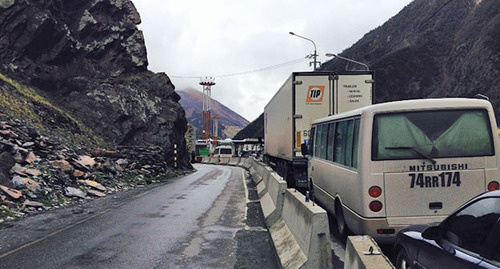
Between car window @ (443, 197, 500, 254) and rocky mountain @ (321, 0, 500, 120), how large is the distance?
4499cm

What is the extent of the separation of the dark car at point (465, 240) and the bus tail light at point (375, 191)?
1.97 meters

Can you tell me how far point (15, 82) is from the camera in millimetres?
29812

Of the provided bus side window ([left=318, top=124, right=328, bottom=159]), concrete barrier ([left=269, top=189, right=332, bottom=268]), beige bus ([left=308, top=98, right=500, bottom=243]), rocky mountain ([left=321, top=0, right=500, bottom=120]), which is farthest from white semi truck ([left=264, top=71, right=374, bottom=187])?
rocky mountain ([left=321, top=0, right=500, bottom=120])

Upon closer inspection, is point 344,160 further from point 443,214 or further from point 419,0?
point 419,0

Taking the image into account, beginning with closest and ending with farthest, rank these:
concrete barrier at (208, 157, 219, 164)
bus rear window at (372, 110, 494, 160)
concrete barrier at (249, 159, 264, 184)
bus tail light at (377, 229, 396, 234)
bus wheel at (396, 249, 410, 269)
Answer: bus wheel at (396, 249, 410, 269), bus tail light at (377, 229, 396, 234), bus rear window at (372, 110, 494, 160), concrete barrier at (249, 159, 264, 184), concrete barrier at (208, 157, 219, 164)

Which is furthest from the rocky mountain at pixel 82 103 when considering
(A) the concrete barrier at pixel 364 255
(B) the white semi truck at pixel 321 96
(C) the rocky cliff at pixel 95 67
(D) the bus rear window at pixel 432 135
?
(A) the concrete barrier at pixel 364 255

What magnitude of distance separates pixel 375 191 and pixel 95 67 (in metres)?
34.0

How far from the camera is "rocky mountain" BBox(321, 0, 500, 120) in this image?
52.2 meters

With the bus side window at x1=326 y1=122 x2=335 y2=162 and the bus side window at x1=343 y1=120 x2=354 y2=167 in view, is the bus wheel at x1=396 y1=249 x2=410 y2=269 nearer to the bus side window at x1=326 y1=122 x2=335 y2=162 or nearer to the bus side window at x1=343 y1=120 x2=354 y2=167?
the bus side window at x1=343 y1=120 x2=354 y2=167

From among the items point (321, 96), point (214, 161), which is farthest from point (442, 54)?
point (321, 96)

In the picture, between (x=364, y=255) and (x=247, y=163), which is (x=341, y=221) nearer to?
(x=364, y=255)

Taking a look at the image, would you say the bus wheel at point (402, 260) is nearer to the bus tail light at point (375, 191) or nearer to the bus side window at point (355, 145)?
the bus tail light at point (375, 191)

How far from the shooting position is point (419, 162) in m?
7.01

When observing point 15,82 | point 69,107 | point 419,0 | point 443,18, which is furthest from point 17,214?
point 419,0
